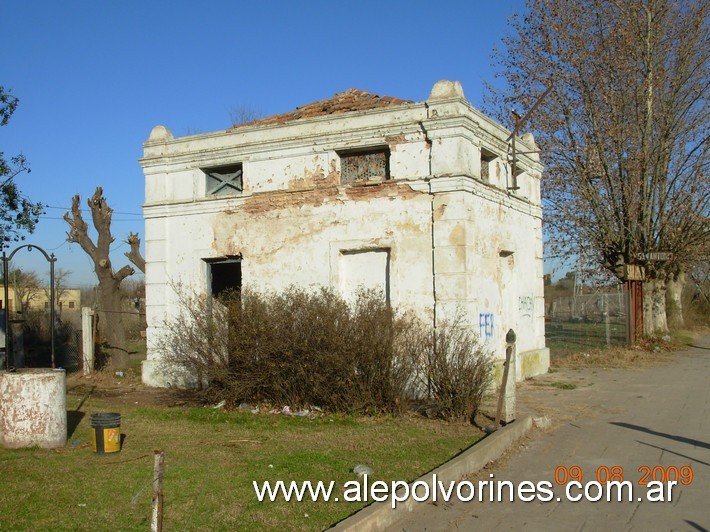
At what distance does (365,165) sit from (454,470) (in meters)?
7.79

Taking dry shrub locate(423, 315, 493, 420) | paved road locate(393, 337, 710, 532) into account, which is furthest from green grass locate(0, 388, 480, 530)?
paved road locate(393, 337, 710, 532)

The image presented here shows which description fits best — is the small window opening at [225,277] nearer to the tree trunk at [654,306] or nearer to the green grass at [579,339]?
the green grass at [579,339]

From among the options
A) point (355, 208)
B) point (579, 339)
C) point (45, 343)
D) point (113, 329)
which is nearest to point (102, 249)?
point (113, 329)

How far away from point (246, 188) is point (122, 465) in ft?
25.6

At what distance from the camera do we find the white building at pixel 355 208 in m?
13.1

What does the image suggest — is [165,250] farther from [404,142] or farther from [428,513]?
[428,513]

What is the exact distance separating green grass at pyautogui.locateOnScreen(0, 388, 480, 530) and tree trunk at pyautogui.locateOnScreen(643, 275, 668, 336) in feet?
60.8

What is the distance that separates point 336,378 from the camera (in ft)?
36.1

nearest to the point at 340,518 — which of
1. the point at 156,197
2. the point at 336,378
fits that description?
the point at 336,378

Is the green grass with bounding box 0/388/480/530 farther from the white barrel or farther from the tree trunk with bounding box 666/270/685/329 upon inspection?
the tree trunk with bounding box 666/270/685/329

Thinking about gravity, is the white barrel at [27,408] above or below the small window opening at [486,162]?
below

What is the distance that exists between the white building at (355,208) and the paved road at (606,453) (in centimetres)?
222

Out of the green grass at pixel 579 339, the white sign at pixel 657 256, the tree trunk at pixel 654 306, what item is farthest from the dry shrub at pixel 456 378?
the tree trunk at pixel 654 306

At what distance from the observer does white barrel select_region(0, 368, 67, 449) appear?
8656 mm
